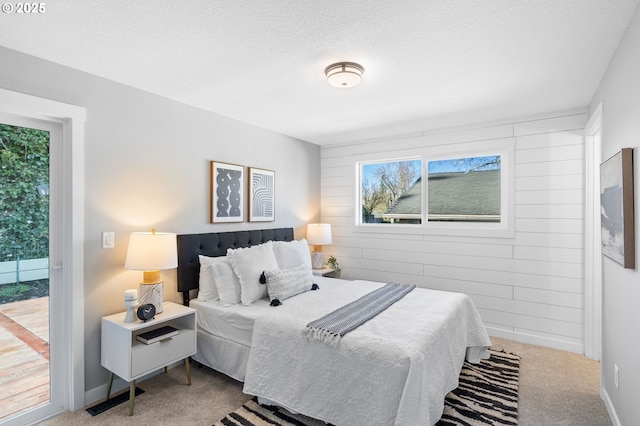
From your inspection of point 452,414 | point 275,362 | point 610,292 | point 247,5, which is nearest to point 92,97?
point 247,5

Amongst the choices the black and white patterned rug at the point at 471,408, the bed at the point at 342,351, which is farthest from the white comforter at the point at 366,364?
the black and white patterned rug at the point at 471,408

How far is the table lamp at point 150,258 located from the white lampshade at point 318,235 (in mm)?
2202

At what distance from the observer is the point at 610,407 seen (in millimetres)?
2320

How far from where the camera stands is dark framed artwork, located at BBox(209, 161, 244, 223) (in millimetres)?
3539

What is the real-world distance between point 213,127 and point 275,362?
2460 mm

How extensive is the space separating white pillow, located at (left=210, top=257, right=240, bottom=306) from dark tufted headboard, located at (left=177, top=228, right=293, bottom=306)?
0.25 metres

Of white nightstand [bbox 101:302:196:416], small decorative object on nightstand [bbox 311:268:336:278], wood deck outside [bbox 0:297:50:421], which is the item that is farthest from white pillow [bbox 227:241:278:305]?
wood deck outside [bbox 0:297:50:421]

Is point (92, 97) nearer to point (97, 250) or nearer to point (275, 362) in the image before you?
point (97, 250)

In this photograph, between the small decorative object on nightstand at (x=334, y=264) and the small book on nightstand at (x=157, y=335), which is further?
the small decorative object on nightstand at (x=334, y=264)

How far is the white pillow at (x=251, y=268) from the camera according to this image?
2994 mm

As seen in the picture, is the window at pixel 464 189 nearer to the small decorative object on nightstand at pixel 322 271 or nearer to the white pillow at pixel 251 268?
the small decorative object on nightstand at pixel 322 271

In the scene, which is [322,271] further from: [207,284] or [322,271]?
[207,284]

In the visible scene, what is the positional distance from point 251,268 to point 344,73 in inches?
73.6

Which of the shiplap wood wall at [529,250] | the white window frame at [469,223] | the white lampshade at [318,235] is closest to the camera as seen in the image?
the shiplap wood wall at [529,250]
